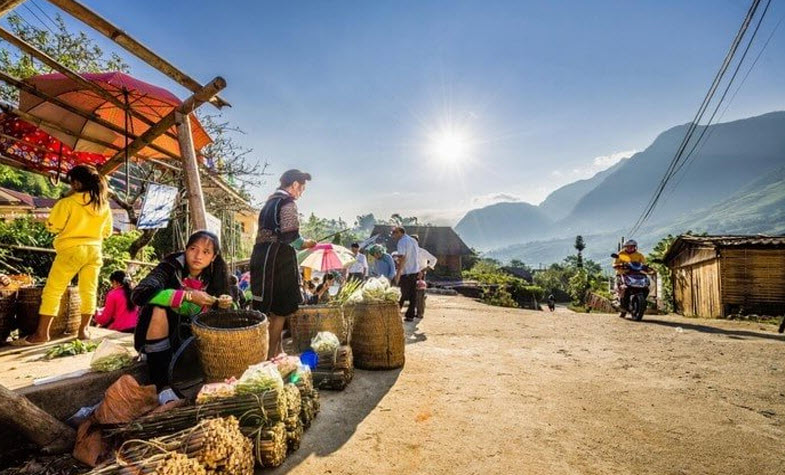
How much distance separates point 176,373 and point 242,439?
4.33 ft

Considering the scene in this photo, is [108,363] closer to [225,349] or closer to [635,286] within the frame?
[225,349]

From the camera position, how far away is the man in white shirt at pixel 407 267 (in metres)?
7.37

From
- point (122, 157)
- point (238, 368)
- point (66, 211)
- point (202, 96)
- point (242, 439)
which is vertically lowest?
point (242, 439)

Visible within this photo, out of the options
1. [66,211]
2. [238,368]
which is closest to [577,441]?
[238,368]

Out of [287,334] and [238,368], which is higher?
[238,368]

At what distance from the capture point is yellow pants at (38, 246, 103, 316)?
11.9 feet

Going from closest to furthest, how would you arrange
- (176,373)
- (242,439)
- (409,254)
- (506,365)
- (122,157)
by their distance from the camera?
(242,439)
(176,373)
(506,365)
(122,157)
(409,254)

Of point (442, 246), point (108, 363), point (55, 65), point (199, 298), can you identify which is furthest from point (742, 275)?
point (442, 246)

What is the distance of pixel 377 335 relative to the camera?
167 inches

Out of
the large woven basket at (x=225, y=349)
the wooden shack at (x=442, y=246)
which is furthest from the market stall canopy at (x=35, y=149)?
the wooden shack at (x=442, y=246)

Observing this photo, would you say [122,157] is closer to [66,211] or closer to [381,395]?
[66,211]

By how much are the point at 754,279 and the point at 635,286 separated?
259 inches

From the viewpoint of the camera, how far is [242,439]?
1.99 meters

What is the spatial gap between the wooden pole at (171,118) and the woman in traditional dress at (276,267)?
1307mm
